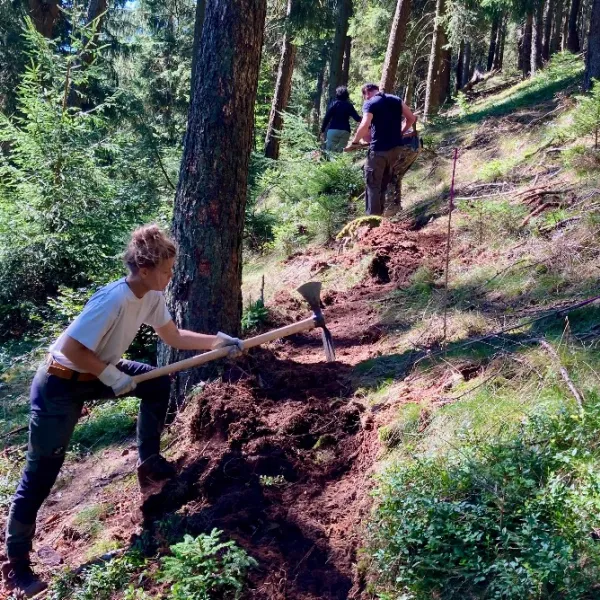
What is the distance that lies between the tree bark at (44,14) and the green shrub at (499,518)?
1624 centimetres

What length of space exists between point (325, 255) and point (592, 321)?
16.3ft

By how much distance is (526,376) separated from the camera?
4285 millimetres

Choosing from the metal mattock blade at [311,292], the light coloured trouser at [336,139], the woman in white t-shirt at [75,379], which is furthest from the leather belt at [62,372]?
the light coloured trouser at [336,139]

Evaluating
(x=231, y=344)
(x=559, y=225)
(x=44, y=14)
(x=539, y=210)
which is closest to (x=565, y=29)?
(x=44, y=14)

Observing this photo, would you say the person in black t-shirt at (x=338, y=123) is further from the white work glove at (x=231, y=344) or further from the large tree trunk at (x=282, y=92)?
the white work glove at (x=231, y=344)

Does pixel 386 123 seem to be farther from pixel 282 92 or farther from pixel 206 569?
pixel 282 92

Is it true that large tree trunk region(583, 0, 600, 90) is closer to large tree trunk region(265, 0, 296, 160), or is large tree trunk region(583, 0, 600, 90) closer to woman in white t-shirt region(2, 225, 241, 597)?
large tree trunk region(265, 0, 296, 160)

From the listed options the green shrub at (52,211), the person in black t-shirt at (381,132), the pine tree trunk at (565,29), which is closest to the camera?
the person in black t-shirt at (381,132)

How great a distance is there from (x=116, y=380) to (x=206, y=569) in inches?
48.4

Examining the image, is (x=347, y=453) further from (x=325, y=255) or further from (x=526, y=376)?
(x=325, y=255)

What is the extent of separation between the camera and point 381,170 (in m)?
8.96

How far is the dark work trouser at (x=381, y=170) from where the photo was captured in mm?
8867

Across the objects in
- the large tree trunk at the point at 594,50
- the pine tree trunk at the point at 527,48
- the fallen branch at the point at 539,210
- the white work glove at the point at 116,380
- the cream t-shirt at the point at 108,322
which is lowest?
the white work glove at the point at 116,380

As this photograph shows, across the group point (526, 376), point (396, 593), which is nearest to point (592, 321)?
point (526, 376)
